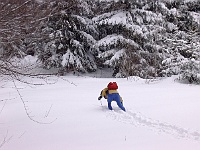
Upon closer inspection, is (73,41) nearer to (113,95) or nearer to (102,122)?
(113,95)

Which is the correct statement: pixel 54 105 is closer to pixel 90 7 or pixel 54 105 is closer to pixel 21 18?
pixel 21 18

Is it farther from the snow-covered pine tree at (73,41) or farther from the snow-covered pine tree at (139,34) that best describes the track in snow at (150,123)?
the snow-covered pine tree at (73,41)

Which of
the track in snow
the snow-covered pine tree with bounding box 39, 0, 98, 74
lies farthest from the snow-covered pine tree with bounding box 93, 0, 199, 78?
the track in snow

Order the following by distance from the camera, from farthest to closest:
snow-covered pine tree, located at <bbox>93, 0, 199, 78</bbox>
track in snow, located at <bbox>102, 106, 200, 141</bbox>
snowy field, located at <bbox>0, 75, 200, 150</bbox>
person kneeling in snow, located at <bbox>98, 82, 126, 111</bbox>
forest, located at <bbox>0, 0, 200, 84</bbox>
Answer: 1. snow-covered pine tree, located at <bbox>93, 0, 199, 78</bbox>
2. forest, located at <bbox>0, 0, 200, 84</bbox>
3. person kneeling in snow, located at <bbox>98, 82, 126, 111</bbox>
4. track in snow, located at <bbox>102, 106, 200, 141</bbox>
5. snowy field, located at <bbox>0, 75, 200, 150</bbox>

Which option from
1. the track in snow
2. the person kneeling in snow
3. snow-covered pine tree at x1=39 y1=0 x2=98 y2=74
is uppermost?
snow-covered pine tree at x1=39 y1=0 x2=98 y2=74

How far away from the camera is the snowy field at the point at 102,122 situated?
4.93 m

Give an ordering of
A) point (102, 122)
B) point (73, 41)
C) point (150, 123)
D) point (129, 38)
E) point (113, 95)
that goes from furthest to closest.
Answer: point (73, 41), point (129, 38), point (113, 95), point (102, 122), point (150, 123)

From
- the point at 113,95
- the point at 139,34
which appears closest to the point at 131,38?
the point at 139,34

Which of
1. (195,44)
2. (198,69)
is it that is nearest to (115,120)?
(198,69)

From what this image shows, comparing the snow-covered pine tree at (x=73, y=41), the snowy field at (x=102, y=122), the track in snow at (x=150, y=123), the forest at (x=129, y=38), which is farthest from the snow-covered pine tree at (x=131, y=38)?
the track in snow at (x=150, y=123)

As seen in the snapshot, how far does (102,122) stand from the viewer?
6180 millimetres

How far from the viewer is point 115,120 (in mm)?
6344

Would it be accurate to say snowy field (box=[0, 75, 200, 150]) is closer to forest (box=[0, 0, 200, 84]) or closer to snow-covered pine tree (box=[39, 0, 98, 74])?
forest (box=[0, 0, 200, 84])

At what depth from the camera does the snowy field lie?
4934 mm
